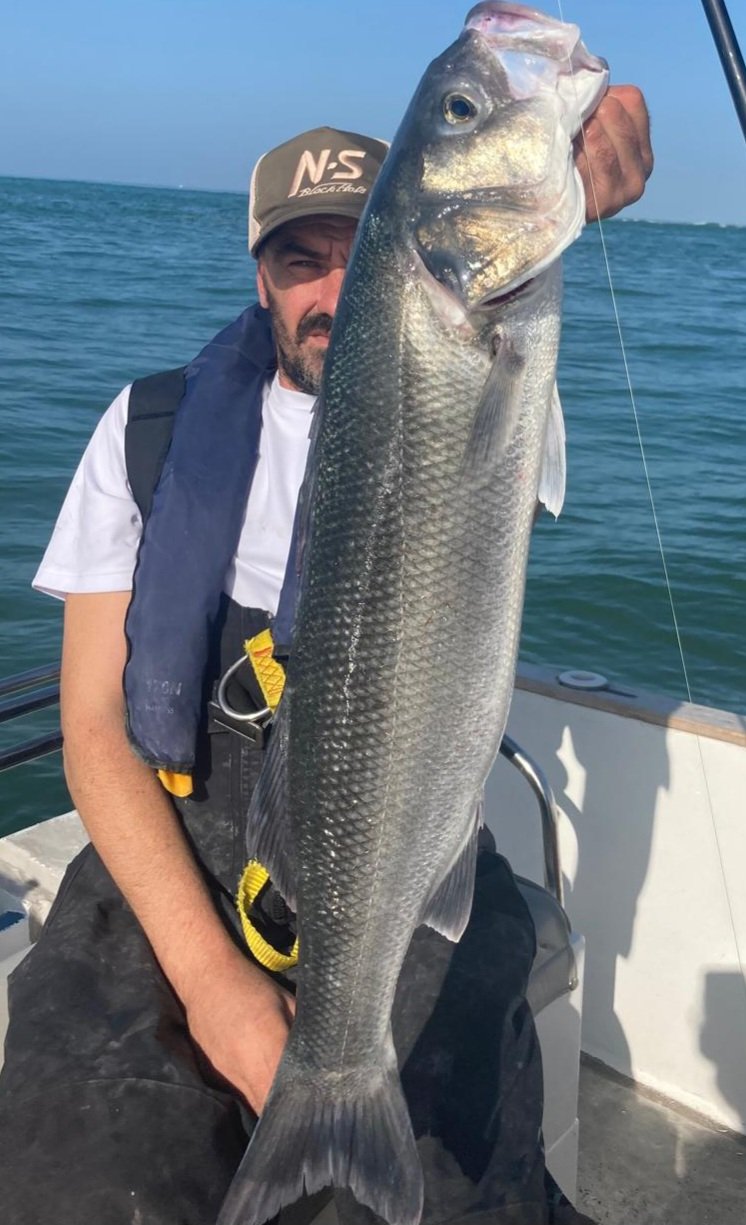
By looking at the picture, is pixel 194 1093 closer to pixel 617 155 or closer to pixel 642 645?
pixel 617 155

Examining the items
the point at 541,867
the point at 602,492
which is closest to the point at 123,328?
the point at 602,492

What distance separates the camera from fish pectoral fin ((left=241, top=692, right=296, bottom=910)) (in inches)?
88.4

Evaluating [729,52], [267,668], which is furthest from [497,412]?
[729,52]

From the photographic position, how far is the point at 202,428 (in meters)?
3.07

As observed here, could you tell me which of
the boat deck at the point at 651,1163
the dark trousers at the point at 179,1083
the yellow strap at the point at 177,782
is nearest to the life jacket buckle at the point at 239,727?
the yellow strap at the point at 177,782

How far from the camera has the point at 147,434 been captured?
310 cm

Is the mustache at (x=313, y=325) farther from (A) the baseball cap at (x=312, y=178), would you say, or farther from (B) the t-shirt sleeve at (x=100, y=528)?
(B) the t-shirt sleeve at (x=100, y=528)

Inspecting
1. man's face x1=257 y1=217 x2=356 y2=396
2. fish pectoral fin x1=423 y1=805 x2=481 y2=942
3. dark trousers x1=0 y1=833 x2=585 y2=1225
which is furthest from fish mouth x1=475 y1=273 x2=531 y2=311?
dark trousers x1=0 y1=833 x2=585 y2=1225

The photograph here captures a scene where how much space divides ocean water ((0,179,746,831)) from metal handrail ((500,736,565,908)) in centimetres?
501

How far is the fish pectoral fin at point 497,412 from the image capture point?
2033 mm

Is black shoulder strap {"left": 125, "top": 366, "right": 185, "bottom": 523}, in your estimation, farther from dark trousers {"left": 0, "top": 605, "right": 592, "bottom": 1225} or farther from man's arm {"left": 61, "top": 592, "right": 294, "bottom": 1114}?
dark trousers {"left": 0, "top": 605, "right": 592, "bottom": 1225}

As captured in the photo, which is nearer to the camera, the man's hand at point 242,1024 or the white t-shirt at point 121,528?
the man's hand at point 242,1024

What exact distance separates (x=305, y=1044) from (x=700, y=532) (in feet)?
34.4

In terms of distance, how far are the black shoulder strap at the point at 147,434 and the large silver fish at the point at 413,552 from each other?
3.40ft
